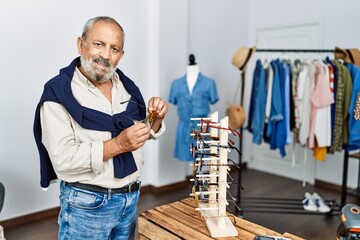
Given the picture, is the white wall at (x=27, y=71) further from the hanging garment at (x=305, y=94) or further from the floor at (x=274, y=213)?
the hanging garment at (x=305, y=94)

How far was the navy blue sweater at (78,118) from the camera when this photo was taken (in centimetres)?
124

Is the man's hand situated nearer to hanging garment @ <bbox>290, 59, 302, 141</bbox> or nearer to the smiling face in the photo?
the smiling face

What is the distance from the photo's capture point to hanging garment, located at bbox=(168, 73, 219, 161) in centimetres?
353

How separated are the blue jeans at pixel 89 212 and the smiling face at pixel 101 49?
49 centimetres

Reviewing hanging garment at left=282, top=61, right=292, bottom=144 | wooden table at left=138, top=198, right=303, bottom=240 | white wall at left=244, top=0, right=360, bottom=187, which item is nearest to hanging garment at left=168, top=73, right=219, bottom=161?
hanging garment at left=282, top=61, right=292, bottom=144

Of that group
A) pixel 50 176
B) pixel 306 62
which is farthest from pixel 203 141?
pixel 306 62

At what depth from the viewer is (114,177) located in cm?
133

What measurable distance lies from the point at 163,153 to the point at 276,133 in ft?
4.57

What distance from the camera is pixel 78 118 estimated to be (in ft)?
4.08

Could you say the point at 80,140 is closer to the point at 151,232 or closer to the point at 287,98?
the point at 151,232

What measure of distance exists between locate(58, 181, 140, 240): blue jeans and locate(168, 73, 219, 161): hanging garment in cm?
212

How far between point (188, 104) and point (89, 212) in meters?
2.34

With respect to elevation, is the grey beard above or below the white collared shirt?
above

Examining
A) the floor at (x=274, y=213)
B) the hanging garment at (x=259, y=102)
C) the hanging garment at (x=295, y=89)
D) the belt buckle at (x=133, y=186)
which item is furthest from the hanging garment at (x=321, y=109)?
the belt buckle at (x=133, y=186)
